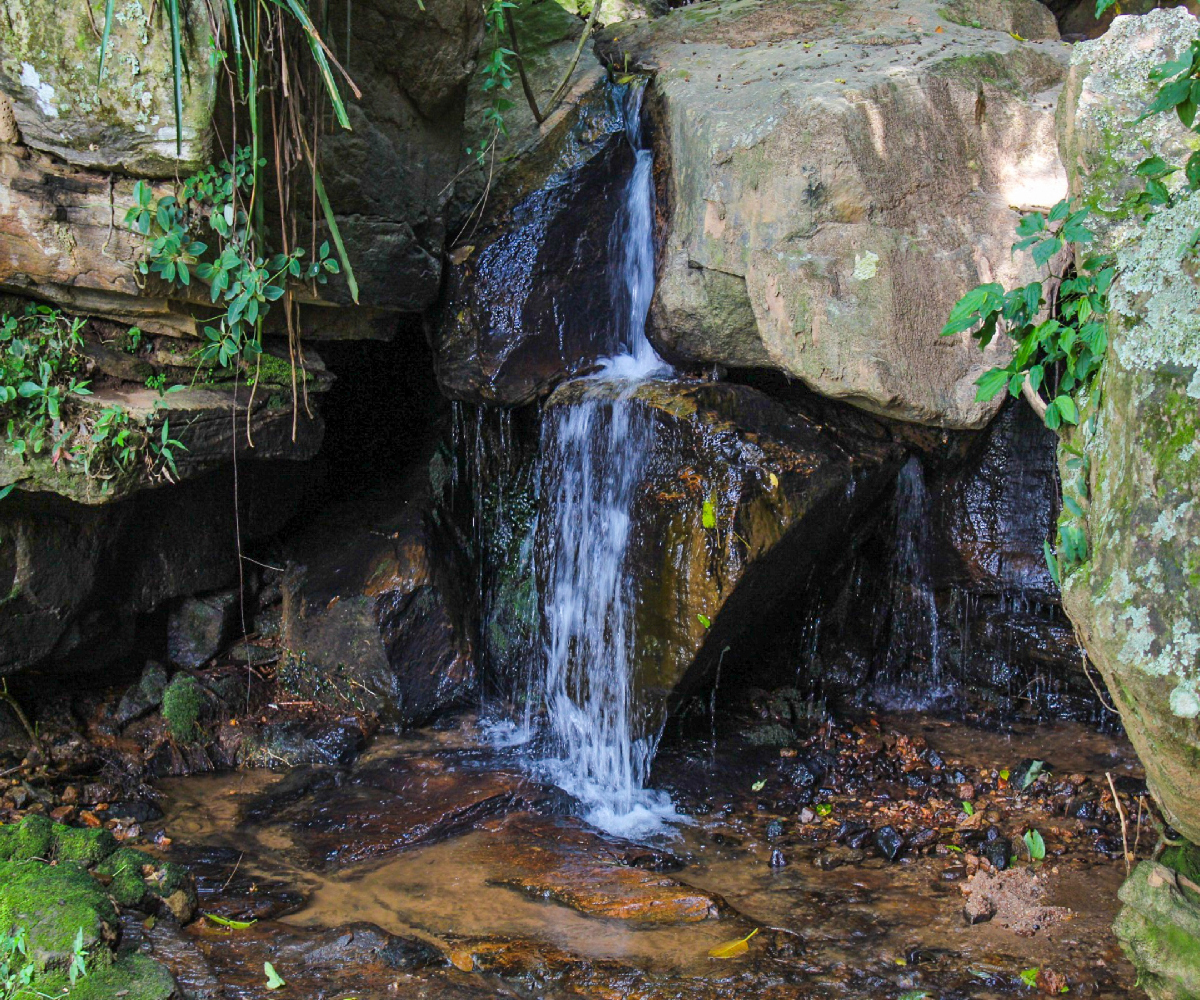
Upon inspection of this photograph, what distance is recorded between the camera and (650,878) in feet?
13.8

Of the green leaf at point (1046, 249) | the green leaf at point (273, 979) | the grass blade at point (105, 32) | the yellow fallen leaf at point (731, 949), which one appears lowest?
the yellow fallen leaf at point (731, 949)

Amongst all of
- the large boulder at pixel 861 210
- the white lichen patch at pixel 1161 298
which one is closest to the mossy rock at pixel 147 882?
the large boulder at pixel 861 210

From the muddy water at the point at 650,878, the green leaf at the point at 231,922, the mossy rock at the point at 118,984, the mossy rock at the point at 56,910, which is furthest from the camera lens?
the green leaf at the point at 231,922

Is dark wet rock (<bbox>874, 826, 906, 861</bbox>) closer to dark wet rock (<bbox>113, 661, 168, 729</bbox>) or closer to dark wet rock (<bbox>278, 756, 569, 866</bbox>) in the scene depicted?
dark wet rock (<bbox>278, 756, 569, 866</bbox>)

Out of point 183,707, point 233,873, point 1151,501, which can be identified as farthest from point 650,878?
point 183,707

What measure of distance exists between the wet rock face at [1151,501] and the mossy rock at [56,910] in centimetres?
327

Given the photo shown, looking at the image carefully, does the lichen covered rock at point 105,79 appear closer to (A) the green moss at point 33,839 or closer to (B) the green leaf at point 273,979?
(A) the green moss at point 33,839

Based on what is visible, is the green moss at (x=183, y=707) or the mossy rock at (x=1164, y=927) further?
the green moss at (x=183, y=707)

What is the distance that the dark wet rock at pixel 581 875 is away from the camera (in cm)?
395

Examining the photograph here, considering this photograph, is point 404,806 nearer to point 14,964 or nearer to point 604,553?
point 604,553

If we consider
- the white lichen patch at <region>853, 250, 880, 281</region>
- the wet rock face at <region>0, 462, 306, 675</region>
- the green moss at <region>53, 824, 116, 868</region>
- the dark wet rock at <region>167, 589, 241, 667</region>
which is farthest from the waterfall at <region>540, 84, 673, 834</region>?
the green moss at <region>53, 824, 116, 868</region>

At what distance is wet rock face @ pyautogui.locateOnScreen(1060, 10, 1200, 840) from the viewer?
2.56 metres

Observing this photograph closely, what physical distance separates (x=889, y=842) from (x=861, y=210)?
290 cm

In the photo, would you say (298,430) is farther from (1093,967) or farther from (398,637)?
(1093,967)
